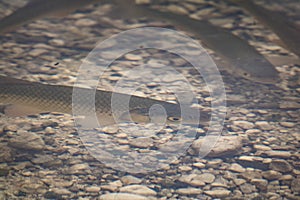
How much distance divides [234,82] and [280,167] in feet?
2.83

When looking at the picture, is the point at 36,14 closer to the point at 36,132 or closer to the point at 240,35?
the point at 36,132

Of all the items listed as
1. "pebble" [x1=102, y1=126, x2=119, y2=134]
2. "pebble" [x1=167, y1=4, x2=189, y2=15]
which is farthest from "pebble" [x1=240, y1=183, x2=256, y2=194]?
"pebble" [x1=167, y1=4, x2=189, y2=15]

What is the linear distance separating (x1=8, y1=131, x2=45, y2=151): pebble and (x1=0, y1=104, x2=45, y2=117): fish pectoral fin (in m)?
0.21

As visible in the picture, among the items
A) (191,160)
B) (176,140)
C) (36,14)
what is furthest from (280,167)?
(36,14)

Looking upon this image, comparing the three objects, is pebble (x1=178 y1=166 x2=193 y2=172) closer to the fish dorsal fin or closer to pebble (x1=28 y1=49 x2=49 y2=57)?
the fish dorsal fin

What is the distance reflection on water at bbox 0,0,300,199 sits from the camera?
1986mm

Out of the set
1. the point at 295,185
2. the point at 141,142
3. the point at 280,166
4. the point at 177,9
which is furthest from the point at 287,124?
the point at 177,9

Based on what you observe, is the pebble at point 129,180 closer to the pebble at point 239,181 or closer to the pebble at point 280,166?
the pebble at point 239,181

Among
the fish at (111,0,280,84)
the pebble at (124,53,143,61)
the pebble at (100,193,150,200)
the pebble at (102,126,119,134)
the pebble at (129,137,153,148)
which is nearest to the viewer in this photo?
the pebble at (100,193,150,200)

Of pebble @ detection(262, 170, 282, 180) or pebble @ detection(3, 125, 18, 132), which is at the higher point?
pebble @ detection(3, 125, 18, 132)

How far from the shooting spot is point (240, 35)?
281 centimetres

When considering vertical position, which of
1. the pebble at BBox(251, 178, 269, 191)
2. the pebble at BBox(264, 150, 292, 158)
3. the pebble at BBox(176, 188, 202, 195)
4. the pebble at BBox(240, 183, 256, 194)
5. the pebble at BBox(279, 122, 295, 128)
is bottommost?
the pebble at BBox(176, 188, 202, 195)

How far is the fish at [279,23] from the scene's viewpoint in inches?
98.9

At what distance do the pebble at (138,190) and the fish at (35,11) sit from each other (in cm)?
141
